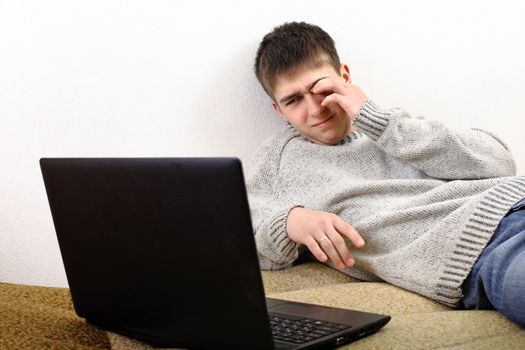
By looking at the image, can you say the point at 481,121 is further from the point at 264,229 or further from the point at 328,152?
the point at 264,229

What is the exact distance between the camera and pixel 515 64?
1752 millimetres

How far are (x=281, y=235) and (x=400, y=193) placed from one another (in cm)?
26

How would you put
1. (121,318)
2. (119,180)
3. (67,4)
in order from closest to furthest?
(119,180) → (121,318) → (67,4)

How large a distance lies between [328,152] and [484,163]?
0.31 meters

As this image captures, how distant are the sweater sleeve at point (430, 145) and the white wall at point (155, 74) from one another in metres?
0.32

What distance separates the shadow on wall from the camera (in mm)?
1518

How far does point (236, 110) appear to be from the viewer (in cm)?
154

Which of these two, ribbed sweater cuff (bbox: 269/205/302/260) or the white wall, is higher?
the white wall

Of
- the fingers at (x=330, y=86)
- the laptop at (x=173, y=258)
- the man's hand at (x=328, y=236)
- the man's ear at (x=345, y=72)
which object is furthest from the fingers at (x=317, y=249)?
the man's ear at (x=345, y=72)

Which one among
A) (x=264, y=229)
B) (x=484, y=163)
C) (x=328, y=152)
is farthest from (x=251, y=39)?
(x=484, y=163)

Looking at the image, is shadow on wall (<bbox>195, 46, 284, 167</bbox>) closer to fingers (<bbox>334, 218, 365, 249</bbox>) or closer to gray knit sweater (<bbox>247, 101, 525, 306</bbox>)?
gray knit sweater (<bbox>247, 101, 525, 306</bbox>)

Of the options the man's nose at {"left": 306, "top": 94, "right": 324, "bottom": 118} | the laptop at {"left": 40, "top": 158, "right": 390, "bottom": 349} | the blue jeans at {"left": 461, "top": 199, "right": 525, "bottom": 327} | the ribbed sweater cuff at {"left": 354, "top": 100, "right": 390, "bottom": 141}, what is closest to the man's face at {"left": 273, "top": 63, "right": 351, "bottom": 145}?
the man's nose at {"left": 306, "top": 94, "right": 324, "bottom": 118}

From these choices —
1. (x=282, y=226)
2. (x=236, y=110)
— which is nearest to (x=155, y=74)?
(x=236, y=110)

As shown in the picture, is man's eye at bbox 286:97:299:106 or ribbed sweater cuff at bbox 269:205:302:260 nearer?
ribbed sweater cuff at bbox 269:205:302:260
